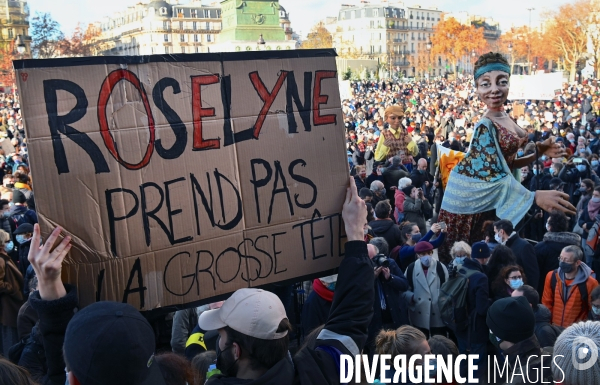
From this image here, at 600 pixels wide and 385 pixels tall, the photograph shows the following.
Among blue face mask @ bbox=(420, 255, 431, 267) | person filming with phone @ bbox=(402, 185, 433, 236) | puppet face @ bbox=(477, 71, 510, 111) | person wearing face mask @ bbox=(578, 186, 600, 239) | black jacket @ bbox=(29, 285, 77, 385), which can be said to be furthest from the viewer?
person filming with phone @ bbox=(402, 185, 433, 236)

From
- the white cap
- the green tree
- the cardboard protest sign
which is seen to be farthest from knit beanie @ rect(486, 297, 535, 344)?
the green tree

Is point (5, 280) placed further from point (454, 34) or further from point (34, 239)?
point (454, 34)

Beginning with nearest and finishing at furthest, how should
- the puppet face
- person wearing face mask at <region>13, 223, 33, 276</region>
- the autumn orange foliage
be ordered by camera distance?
the puppet face → person wearing face mask at <region>13, 223, 33, 276</region> → the autumn orange foliage

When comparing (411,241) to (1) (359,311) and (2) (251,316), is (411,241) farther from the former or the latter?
(2) (251,316)

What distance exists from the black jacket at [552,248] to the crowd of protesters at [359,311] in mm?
12

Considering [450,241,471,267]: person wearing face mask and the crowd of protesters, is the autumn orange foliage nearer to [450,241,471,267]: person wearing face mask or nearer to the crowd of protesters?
the crowd of protesters

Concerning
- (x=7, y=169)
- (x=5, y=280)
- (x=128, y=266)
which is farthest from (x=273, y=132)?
(x=7, y=169)

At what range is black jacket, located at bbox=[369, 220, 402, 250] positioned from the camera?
7.12m

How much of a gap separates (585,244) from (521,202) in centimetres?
289

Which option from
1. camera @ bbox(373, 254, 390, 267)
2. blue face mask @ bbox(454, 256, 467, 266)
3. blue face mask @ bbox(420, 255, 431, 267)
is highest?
camera @ bbox(373, 254, 390, 267)

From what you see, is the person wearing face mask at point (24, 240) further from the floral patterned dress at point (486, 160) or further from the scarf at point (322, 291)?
the floral patterned dress at point (486, 160)

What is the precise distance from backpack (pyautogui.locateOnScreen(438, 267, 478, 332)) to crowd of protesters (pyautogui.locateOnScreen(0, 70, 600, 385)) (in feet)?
0.09

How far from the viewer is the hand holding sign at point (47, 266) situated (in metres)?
2.40

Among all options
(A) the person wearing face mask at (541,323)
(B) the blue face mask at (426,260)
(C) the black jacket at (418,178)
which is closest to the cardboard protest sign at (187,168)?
(A) the person wearing face mask at (541,323)
